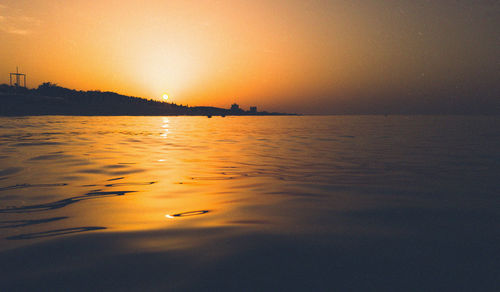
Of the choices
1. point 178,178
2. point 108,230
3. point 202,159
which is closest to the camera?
point 108,230

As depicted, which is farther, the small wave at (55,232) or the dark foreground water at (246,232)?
the small wave at (55,232)

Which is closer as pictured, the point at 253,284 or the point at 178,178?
the point at 253,284

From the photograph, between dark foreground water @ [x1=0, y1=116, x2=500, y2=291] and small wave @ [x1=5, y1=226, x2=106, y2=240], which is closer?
dark foreground water @ [x1=0, y1=116, x2=500, y2=291]

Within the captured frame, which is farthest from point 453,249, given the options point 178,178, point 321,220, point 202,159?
point 202,159

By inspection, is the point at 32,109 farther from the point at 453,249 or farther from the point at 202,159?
the point at 453,249

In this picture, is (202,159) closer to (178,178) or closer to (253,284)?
(178,178)

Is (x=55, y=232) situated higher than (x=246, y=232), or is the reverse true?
(x=246, y=232)

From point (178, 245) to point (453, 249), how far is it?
3.77 m

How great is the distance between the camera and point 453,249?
13.1 ft

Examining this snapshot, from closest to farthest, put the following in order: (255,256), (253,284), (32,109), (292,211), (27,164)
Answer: (253,284) → (255,256) → (292,211) → (27,164) → (32,109)

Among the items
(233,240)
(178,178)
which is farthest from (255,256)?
(178,178)

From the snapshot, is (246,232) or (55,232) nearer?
(55,232)

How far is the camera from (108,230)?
452cm

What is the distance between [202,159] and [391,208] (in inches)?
348
